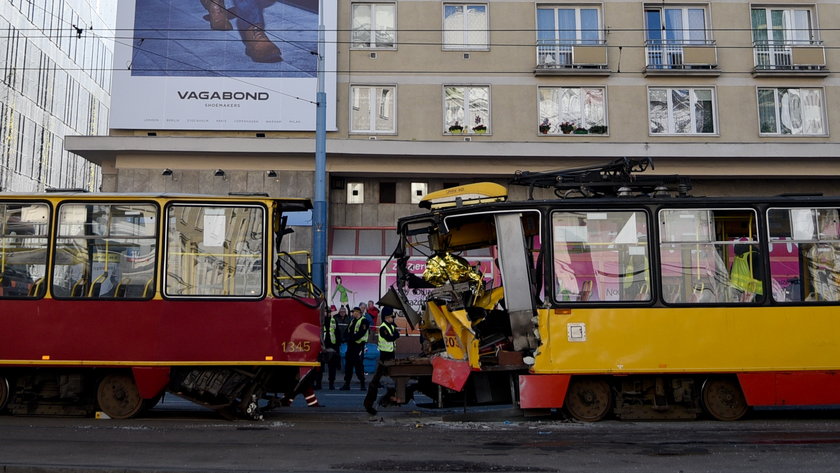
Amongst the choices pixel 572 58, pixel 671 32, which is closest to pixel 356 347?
pixel 572 58

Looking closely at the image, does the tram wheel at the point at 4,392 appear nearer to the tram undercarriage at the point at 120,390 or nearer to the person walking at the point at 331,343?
the tram undercarriage at the point at 120,390

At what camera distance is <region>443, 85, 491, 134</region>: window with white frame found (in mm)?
24234

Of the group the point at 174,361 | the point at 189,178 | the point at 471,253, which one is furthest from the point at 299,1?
the point at 174,361

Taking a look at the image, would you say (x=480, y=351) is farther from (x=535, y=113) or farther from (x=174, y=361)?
(x=535, y=113)

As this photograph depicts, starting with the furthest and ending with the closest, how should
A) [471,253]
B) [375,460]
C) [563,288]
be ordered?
[471,253]
[563,288]
[375,460]

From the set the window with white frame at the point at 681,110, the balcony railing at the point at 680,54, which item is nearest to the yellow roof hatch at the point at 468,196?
the window with white frame at the point at 681,110

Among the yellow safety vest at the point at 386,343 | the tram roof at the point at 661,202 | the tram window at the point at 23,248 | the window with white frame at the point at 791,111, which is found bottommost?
the yellow safety vest at the point at 386,343

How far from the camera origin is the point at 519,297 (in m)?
10.3

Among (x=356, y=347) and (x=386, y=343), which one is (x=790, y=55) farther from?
(x=356, y=347)

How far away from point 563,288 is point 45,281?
7.26 m

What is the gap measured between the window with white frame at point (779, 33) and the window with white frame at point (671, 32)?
Result: 6.09ft

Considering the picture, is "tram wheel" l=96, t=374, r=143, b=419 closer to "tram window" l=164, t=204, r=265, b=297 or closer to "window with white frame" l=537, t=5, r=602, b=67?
"tram window" l=164, t=204, r=265, b=297

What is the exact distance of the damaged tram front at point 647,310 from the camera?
32.6 ft

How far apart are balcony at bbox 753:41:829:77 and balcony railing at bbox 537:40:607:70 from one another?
5239 mm
